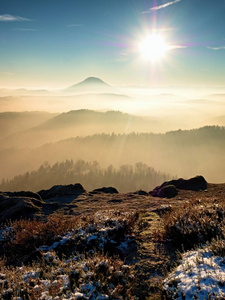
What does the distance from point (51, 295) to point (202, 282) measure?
3.39m

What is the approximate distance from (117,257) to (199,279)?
Result: 8.84 ft

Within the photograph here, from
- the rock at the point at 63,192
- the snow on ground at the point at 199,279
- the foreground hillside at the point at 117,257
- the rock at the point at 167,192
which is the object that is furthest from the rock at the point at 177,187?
the snow on ground at the point at 199,279

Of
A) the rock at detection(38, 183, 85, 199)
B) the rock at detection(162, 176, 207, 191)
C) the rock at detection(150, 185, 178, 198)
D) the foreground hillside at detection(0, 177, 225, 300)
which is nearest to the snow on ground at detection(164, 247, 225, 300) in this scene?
the foreground hillside at detection(0, 177, 225, 300)

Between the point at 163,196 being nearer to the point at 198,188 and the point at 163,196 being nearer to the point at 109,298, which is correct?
the point at 198,188

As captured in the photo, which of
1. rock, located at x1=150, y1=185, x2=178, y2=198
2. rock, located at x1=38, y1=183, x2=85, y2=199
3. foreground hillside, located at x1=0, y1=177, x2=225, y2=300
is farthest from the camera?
rock, located at x1=38, y1=183, x2=85, y2=199

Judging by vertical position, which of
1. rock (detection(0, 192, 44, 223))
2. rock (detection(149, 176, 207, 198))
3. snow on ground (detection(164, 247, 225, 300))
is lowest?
rock (detection(0, 192, 44, 223))

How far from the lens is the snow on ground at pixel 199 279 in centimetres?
480

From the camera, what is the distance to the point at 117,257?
7.05 m

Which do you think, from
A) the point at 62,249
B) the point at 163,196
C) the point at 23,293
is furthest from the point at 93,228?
the point at 163,196

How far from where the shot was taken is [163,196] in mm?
22047

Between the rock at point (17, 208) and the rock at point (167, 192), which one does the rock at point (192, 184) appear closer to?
the rock at point (167, 192)

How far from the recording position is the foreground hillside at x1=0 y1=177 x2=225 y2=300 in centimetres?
516

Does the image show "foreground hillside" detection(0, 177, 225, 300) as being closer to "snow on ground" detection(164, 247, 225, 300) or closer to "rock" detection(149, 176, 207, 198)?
"snow on ground" detection(164, 247, 225, 300)

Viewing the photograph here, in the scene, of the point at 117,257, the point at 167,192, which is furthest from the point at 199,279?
the point at 167,192
